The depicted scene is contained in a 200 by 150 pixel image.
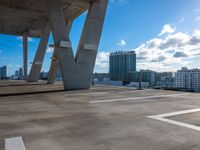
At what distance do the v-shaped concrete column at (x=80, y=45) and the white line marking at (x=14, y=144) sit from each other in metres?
9.93

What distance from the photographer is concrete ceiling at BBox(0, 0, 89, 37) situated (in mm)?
18125

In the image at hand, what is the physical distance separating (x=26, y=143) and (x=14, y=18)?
79.4 feet

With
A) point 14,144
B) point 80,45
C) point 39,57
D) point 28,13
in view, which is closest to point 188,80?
point 39,57

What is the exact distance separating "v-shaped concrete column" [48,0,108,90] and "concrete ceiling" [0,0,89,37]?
6.58ft

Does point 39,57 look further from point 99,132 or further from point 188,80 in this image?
point 188,80

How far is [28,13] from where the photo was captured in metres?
21.4

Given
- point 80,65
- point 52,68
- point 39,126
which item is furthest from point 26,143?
point 52,68

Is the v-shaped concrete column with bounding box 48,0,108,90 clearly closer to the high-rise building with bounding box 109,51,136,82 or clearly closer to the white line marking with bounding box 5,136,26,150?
the white line marking with bounding box 5,136,26,150

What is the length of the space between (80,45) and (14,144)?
11918 mm

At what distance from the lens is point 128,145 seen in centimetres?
299

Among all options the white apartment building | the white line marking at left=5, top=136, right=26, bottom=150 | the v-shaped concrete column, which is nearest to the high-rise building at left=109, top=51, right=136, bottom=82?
the white apartment building

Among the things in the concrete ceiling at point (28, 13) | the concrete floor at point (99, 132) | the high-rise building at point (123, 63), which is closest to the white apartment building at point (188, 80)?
the high-rise building at point (123, 63)

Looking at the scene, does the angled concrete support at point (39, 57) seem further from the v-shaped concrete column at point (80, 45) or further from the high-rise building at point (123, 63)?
the high-rise building at point (123, 63)

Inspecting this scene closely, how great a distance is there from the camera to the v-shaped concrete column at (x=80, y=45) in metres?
13.2
